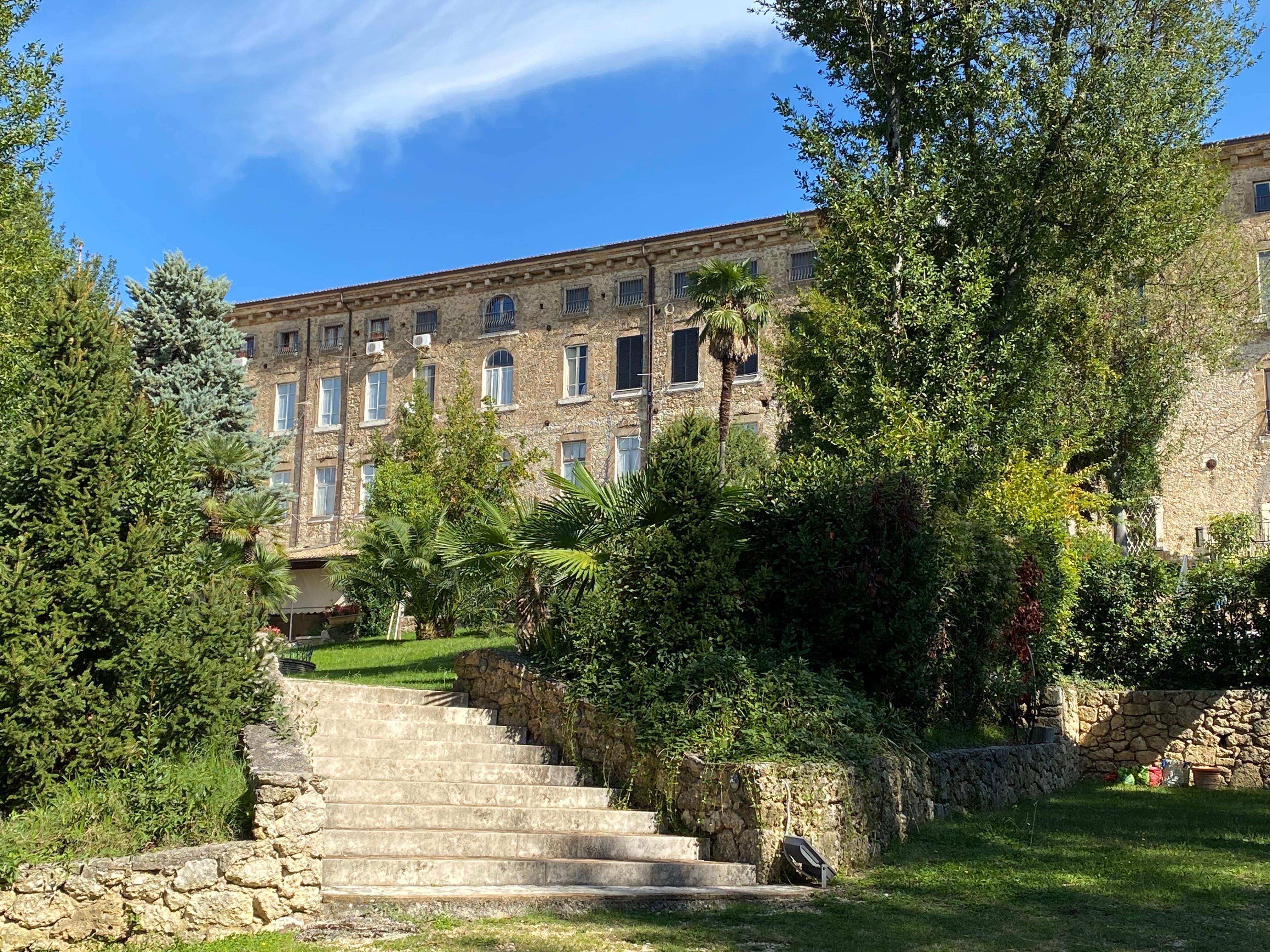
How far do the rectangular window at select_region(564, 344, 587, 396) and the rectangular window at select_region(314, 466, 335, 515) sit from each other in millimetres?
9699

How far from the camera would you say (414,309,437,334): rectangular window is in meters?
41.9

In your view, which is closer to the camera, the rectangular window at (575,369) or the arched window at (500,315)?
the rectangular window at (575,369)

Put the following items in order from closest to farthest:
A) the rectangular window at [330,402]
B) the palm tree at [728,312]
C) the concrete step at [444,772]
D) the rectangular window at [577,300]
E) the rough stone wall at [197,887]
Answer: the rough stone wall at [197,887] → the concrete step at [444,772] → the palm tree at [728,312] → the rectangular window at [577,300] → the rectangular window at [330,402]

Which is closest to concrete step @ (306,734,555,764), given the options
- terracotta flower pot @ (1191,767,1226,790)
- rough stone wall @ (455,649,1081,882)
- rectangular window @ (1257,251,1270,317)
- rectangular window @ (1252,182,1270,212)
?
rough stone wall @ (455,649,1081,882)

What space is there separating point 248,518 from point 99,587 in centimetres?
1539

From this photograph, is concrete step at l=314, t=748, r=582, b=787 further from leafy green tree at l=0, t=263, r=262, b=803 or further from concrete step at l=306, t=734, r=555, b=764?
leafy green tree at l=0, t=263, r=262, b=803

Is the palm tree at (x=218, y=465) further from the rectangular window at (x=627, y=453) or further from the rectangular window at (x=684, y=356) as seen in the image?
the rectangular window at (x=684, y=356)

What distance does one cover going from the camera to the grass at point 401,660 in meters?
15.5

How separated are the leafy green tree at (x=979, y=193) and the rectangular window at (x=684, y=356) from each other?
A: 57.2 ft

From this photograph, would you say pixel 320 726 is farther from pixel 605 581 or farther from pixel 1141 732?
pixel 1141 732

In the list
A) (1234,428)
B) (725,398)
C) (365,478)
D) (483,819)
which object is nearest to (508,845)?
(483,819)

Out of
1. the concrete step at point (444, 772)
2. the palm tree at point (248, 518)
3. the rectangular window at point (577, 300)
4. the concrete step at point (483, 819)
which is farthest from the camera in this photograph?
the rectangular window at point (577, 300)

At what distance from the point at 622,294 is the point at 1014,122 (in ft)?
69.6

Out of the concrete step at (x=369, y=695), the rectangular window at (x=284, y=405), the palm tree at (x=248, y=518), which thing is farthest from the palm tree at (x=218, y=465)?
the rectangular window at (x=284, y=405)
